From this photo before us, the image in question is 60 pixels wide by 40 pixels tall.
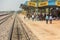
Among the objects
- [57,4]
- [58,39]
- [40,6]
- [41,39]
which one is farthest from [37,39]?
[40,6]

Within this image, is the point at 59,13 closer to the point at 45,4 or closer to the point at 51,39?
the point at 45,4

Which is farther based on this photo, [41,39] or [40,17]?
[40,17]

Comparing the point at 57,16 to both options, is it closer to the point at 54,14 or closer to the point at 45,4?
the point at 54,14

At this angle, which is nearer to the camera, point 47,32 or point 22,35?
point 22,35

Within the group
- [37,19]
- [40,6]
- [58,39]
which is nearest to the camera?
[58,39]

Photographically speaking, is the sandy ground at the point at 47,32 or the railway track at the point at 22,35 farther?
the sandy ground at the point at 47,32

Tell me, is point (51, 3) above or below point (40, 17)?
above

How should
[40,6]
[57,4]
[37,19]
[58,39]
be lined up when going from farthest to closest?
1. [37,19]
2. [40,6]
3. [57,4]
4. [58,39]

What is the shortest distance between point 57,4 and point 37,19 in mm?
8806

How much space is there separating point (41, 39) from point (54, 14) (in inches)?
1227

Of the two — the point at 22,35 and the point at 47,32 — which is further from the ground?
the point at 22,35

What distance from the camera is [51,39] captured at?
64.2 feet

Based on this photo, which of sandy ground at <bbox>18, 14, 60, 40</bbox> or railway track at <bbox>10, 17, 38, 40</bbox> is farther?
sandy ground at <bbox>18, 14, 60, 40</bbox>

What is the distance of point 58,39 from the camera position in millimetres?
19312
